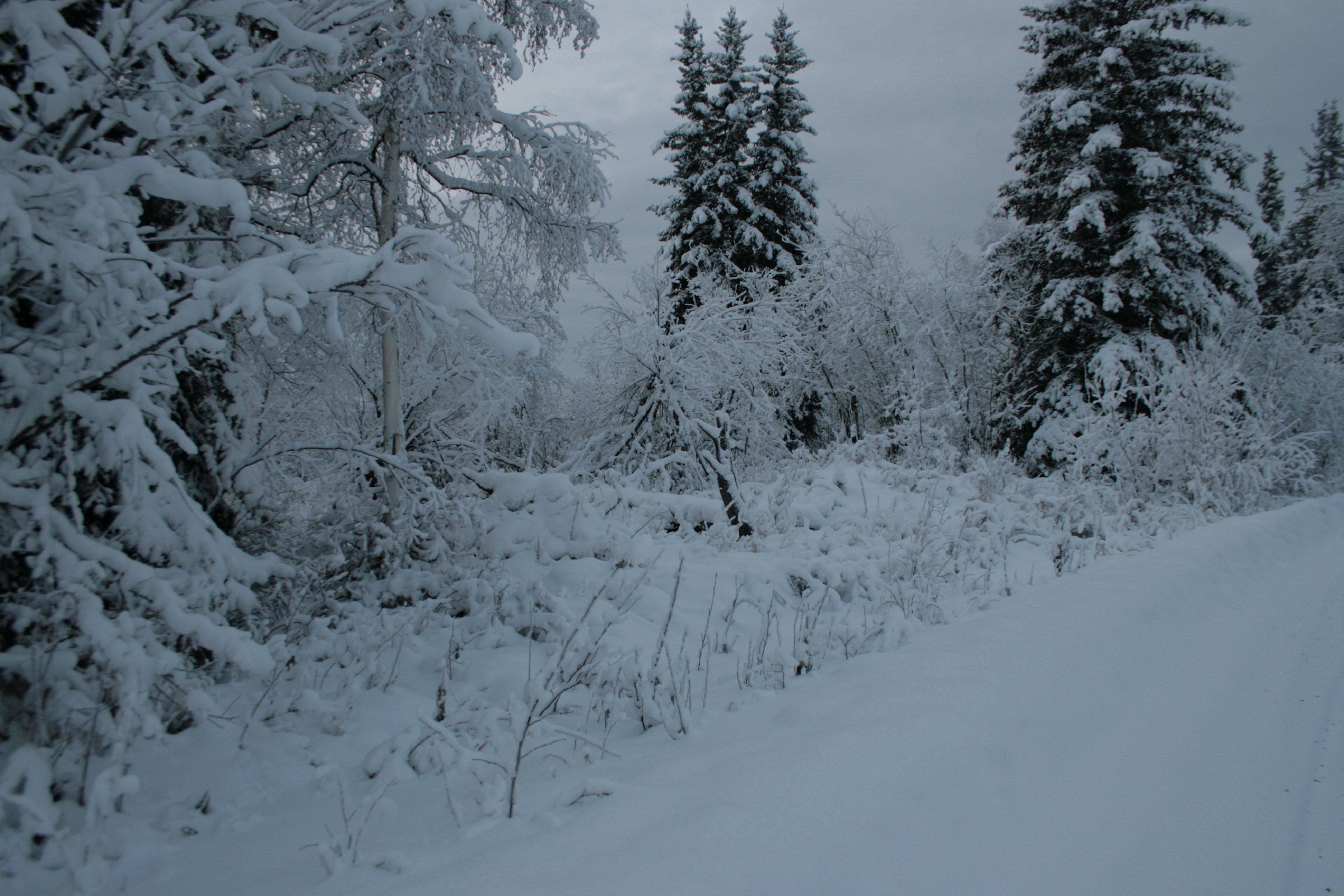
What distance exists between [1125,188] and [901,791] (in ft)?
53.3

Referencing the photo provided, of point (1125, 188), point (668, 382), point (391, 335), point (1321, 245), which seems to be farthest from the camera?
point (1321, 245)

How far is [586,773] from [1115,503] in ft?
25.5

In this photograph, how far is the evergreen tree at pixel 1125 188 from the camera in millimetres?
12891

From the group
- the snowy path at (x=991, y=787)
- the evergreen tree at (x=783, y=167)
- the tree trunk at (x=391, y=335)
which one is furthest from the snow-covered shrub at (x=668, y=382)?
the evergreen tree at (x=783, y=167)

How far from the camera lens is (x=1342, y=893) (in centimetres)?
148

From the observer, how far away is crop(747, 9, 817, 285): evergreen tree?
19641mm

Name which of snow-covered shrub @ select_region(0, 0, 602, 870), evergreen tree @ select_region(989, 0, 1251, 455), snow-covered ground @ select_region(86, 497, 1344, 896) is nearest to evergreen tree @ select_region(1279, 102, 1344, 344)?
evergreen tree @ select_region(989, 0, 1251, 455)

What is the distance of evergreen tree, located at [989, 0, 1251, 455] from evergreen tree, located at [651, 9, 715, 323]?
8.88 meters

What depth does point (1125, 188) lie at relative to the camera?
534 inches

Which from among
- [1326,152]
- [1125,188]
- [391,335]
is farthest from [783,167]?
[1326,152]

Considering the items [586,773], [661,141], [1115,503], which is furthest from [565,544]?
[661,141]

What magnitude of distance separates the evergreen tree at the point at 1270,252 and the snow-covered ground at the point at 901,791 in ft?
79.8

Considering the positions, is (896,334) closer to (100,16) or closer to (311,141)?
(311,141)

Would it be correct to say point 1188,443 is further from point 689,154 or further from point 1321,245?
point 1321,245
